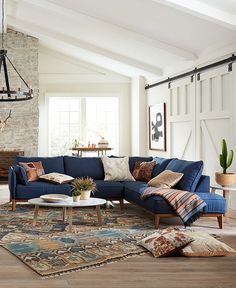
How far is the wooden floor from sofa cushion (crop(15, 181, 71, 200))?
2.58 meters

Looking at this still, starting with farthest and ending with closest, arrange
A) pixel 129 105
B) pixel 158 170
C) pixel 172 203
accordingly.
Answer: pixel 129 105
pixel 158 170
pixel 172 203

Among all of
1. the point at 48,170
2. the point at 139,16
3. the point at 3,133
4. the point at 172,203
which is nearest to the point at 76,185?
the point at 172,203

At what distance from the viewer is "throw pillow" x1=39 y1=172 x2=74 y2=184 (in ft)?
25.4

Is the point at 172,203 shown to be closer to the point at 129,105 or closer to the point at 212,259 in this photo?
the point at 212,259

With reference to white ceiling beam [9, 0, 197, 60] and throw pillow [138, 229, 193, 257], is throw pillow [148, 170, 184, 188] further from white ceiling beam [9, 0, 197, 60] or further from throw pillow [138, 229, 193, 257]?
white ceiling beam [9, 0, 197, 60]

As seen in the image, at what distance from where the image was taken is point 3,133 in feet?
39.6

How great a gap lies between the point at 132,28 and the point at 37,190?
10.8 feet

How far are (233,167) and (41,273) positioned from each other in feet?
13.6

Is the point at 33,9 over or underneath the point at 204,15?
over

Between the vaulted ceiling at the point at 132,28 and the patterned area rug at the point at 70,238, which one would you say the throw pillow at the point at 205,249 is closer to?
the patterned area rug at the point at 70,238

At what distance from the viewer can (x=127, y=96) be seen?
1299 centimetres

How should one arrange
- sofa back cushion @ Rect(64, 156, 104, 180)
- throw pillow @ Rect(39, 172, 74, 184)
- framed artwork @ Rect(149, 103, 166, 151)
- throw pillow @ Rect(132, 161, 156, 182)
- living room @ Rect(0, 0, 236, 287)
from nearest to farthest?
living room @ Rect(0, 0, 236, 287), throw pillow @ Rect(39, 172, 74, 184), throw pillow @ Rect(132, 161, 156, 182), sofa back cushion @ Rect(64, 156, 104, 180), framed artwork @ Rect(149, 103, 166, 151)

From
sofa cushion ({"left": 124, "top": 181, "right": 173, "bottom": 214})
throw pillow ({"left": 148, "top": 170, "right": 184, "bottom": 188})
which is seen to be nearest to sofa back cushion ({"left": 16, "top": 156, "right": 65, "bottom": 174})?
sofa cushion ({"left": 124, "top": 181, "right": 173, "bottom": 214})

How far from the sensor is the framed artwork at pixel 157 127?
10.7 m
